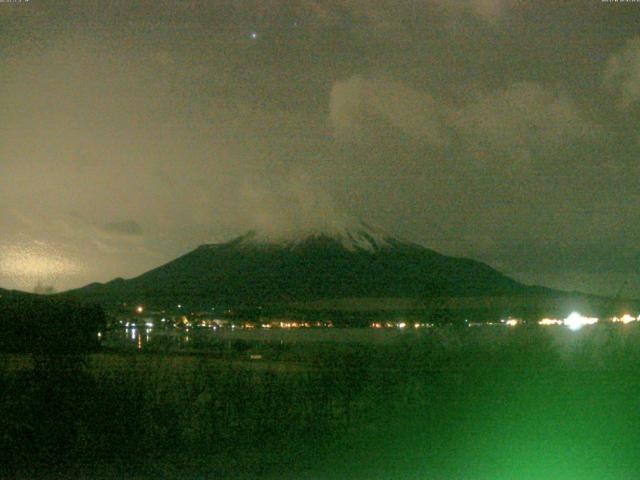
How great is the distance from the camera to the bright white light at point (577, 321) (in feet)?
77.3

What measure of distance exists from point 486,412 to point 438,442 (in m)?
2.19

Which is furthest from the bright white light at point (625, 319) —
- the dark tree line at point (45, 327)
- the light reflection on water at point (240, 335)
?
the dark tree line at point (45, 327)

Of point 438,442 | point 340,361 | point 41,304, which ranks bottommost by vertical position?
point 438,442

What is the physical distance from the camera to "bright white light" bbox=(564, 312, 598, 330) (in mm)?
23566

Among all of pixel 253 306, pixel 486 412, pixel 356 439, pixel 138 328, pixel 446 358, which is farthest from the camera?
pixel 253 306

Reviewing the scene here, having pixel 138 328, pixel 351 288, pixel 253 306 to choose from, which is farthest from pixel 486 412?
pixel 351 288

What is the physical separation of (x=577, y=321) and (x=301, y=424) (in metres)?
15.1

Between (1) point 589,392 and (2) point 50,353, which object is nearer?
(2) point 50,353

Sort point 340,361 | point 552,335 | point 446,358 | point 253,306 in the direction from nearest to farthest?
point 340,361, point 446,358, point 552,335, point 253,306

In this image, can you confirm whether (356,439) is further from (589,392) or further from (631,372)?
(631,372)

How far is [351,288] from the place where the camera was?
68438 mm

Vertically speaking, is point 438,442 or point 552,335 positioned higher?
point 552,335

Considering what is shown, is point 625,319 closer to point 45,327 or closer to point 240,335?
point 45,327

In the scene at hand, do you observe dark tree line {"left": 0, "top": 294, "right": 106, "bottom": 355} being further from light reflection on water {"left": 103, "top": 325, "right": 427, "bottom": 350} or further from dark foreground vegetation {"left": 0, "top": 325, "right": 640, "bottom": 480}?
light reflection on water {"left": 103, "top": 325, "right": 427, "bottom": 350}
